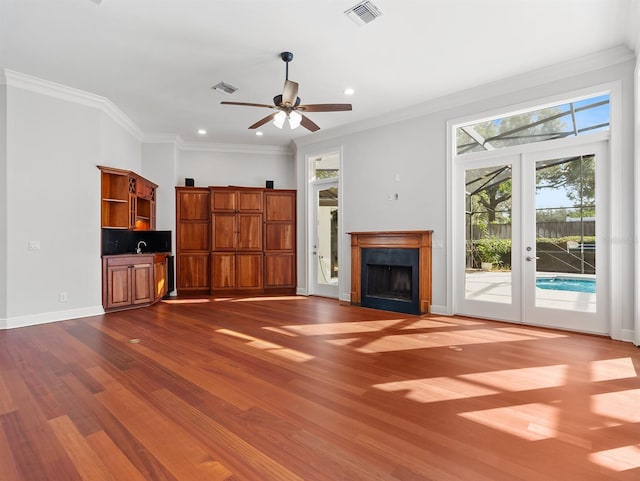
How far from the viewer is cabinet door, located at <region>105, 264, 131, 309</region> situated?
Answer: 17.4 feet

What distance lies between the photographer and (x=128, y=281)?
220 inches

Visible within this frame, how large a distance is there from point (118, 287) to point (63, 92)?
9.47 feet

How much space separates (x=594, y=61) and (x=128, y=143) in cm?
699

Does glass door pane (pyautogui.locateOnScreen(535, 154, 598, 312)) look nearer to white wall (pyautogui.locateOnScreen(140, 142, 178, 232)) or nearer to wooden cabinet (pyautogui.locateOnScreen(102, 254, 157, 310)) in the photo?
wooden cabinet (pyautogui.locateOnScreen(102, 254, 157, 310))

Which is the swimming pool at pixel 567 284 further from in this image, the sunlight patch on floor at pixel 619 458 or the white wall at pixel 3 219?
the white wall at pixel 3 219

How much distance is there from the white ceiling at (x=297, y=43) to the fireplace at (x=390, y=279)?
2.41 m

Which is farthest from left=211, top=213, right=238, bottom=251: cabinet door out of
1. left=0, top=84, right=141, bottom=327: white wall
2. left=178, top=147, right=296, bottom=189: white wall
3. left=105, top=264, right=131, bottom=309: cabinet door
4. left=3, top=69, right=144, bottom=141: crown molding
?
left=3, top=69, right=144, bottom=141: crown molding

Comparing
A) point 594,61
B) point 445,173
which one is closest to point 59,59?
point 445,173

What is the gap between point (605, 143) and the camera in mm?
4008

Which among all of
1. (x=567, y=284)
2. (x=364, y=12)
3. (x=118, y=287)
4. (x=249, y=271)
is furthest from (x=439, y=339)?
(x=118, y=287)

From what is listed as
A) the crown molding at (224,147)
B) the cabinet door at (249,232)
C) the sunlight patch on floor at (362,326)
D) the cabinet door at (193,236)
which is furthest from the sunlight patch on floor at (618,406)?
the crown molding at (224,147)

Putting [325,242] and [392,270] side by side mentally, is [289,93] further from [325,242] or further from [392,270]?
[325,242]

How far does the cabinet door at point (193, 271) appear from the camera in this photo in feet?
23.4

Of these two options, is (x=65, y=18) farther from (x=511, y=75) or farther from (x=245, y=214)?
(x=511, y=75)
